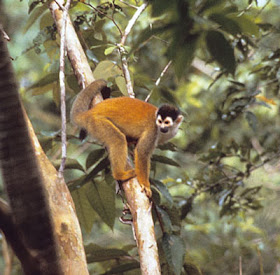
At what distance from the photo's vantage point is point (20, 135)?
89 cm

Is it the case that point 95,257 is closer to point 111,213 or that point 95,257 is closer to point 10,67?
point 111,213

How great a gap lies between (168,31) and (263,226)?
13.5 feet

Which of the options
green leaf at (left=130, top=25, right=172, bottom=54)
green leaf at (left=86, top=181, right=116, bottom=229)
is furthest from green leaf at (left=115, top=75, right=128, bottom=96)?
green leaf at (left=130, top=25, right=172, bottom=54)

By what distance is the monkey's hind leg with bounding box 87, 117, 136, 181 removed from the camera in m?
2.52

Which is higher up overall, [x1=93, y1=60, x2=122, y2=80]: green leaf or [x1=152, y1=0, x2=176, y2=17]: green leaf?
[x1=152, y1=0, x2=176, y2=17]: green leaf

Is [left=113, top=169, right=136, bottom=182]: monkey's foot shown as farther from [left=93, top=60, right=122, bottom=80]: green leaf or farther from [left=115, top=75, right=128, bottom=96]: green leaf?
[left=93, top=60, right=122, bottom=80]: green leaf

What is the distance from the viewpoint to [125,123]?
3.10m

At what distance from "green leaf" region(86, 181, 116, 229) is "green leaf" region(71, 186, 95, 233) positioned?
0.05 meters

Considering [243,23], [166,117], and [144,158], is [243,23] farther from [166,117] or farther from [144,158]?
[166,117]

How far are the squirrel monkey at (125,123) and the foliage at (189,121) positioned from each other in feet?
0.34

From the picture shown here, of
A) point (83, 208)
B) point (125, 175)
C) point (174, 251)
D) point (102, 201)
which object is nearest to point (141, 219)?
point (174, 251)

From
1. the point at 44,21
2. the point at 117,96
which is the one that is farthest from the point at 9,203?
the point at 44,21

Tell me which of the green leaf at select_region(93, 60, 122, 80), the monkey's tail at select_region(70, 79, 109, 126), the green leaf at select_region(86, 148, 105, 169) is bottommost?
the green leaf at select_region(86, 148, 105, 169)

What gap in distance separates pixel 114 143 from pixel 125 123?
0.32m
